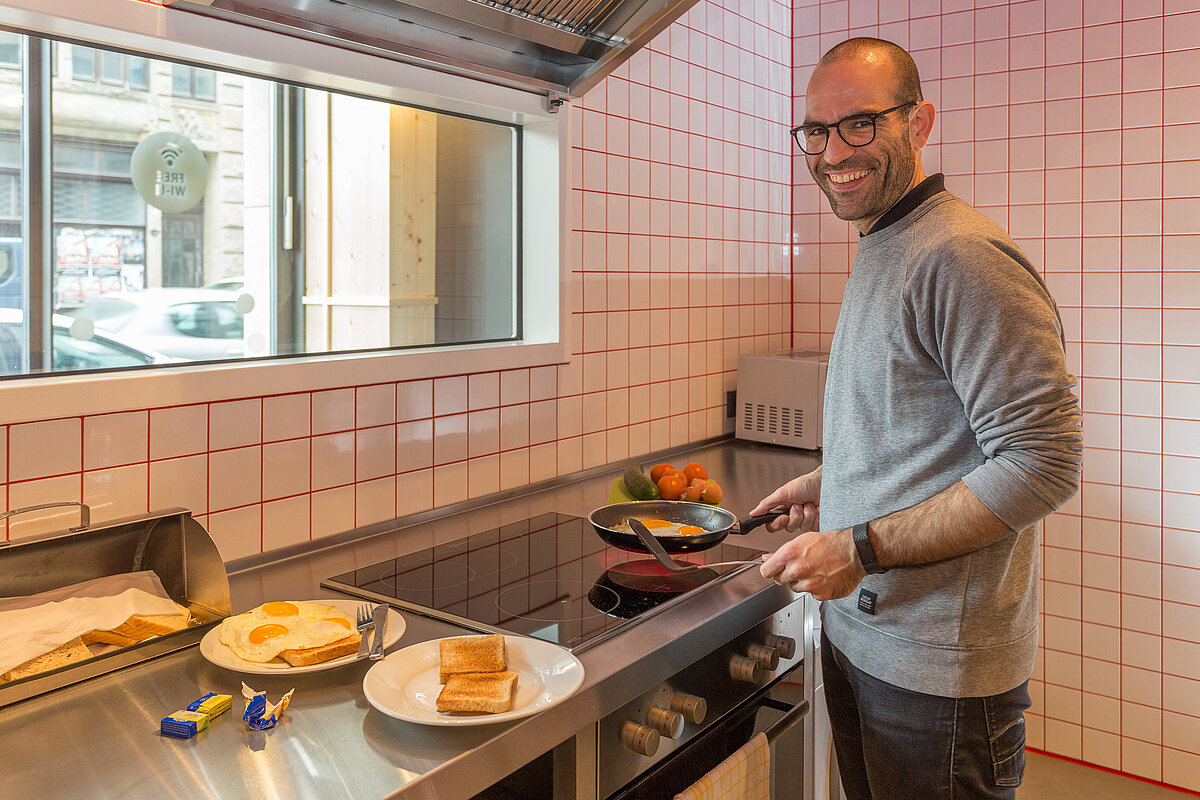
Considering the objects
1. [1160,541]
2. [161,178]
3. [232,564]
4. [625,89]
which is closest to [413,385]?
[232,564]

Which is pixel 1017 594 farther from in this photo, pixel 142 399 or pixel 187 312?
pixel 187 312

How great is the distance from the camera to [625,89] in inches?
88.7

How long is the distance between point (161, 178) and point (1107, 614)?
8.67ft

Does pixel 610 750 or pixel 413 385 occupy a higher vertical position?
pixel 413 385

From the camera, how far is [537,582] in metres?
1.47

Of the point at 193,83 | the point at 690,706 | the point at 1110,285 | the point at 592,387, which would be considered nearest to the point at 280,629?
the point at 690,706

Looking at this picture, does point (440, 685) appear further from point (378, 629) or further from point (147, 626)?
point (147, 626)

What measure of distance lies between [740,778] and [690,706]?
8.0 inches

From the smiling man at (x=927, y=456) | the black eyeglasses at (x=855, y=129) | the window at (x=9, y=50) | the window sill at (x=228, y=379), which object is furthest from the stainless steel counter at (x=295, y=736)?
the window at (x=9, y=50)

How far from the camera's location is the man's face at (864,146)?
1191mm

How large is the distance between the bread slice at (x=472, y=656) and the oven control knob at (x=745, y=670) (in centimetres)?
45

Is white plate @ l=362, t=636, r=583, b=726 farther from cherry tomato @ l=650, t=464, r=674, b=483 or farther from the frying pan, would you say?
cherry tomato @ l=650, t=464, r=674, b=483

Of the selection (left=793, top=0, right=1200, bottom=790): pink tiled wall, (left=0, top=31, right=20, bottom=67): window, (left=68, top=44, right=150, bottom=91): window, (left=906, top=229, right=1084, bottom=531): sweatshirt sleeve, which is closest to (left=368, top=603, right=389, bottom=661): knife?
(left=906, top=229, right=1084, bottom=531): sweatshirt sleeve

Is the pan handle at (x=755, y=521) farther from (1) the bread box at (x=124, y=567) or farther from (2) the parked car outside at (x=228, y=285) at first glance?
(2) the parked car outside at (x=228, y=285)
